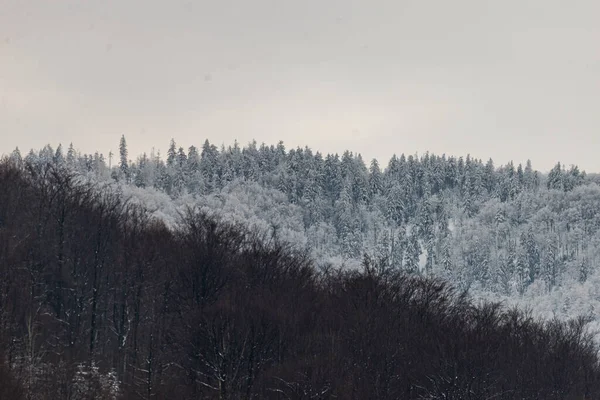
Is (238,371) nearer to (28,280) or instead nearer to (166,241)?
(28,280)

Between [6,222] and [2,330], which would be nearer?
[2,330]

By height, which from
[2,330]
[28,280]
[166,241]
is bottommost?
[2,330]

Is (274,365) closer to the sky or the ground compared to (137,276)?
closer to the ground

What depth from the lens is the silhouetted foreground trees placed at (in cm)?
4062

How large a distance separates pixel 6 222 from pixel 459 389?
127 ft

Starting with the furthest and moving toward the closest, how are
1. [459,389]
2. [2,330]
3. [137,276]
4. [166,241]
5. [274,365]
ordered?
1. [166,241]
2. [137,276]
3. [459,389]
4. [274,365]
5. [2,330]

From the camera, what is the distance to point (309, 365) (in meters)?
38.7

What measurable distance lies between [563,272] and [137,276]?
548 feet

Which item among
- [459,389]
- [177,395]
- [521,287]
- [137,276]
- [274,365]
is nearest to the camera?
[177,395]

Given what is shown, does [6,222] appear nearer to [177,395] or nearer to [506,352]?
[177,395]

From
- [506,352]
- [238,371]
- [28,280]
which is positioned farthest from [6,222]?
[506,352]

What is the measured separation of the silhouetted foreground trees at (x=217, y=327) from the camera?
40.6m

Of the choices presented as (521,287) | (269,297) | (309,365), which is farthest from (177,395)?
(521,287)

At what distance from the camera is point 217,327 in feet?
141
